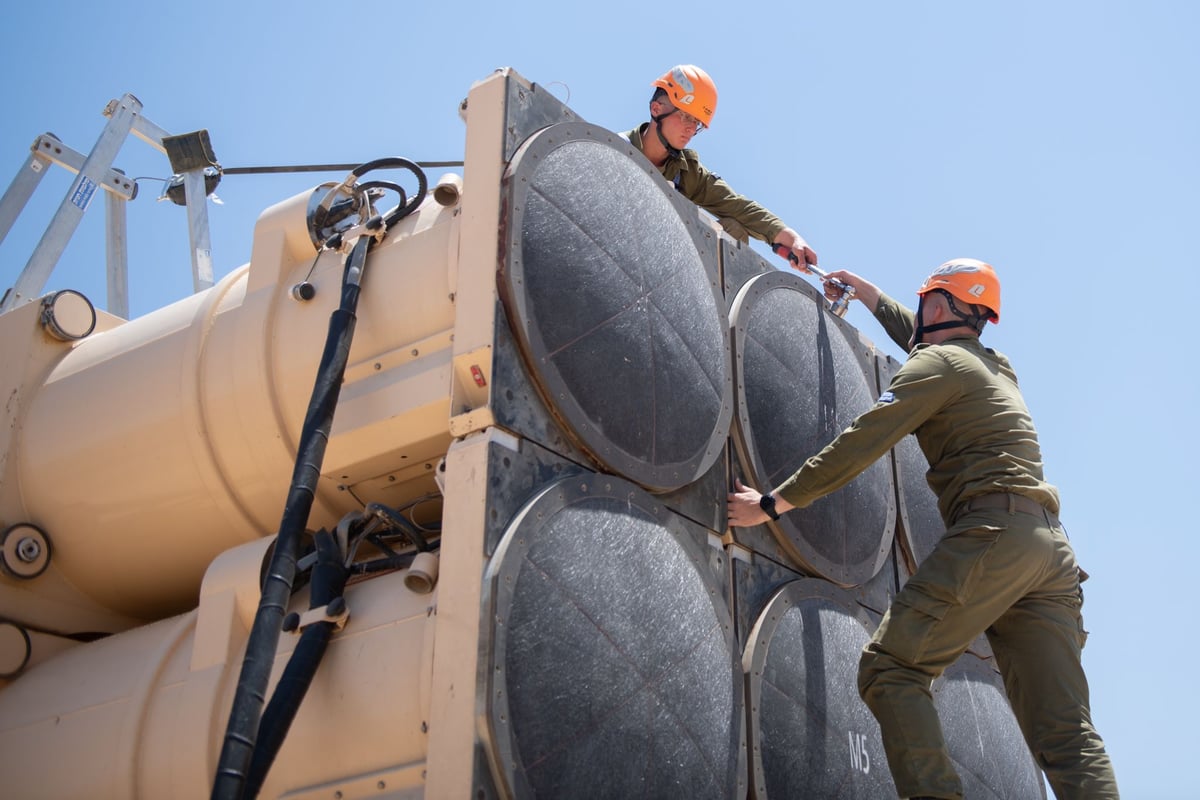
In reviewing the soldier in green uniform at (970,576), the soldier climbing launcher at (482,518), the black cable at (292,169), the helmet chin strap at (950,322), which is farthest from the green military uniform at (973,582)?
the black cable at (292,169)

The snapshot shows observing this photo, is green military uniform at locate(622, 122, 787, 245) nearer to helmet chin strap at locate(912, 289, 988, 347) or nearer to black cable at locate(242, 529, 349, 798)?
helmet chin strap at locate(912, 289, 988, 347)

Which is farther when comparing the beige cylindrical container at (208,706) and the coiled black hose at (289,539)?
the beige cylindrical container at (208,706)

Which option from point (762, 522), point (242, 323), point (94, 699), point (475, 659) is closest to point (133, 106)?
point (242, 323)

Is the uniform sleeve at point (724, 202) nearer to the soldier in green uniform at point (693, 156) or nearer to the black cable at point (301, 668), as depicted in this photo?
the soldier in green uniform at point (693, 156)

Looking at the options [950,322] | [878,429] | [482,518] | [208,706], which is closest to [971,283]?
[950,322]

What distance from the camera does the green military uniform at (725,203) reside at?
5.44m

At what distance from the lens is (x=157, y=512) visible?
4.57m

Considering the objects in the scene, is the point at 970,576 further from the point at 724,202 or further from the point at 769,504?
the point at 724,202

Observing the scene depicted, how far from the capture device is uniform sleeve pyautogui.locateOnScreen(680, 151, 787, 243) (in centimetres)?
545

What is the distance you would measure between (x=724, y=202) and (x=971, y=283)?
1.24m

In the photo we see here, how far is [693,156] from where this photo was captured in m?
5.46

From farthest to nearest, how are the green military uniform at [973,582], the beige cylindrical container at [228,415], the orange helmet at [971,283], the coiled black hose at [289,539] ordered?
the orange helmet at [971,283]
the beige cylindrical container at [228,415]
the green military uniform at [973,582]
the coiled black hose at [289,539]

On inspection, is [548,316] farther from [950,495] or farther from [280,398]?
[950,495]

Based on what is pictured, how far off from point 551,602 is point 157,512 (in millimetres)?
1894
